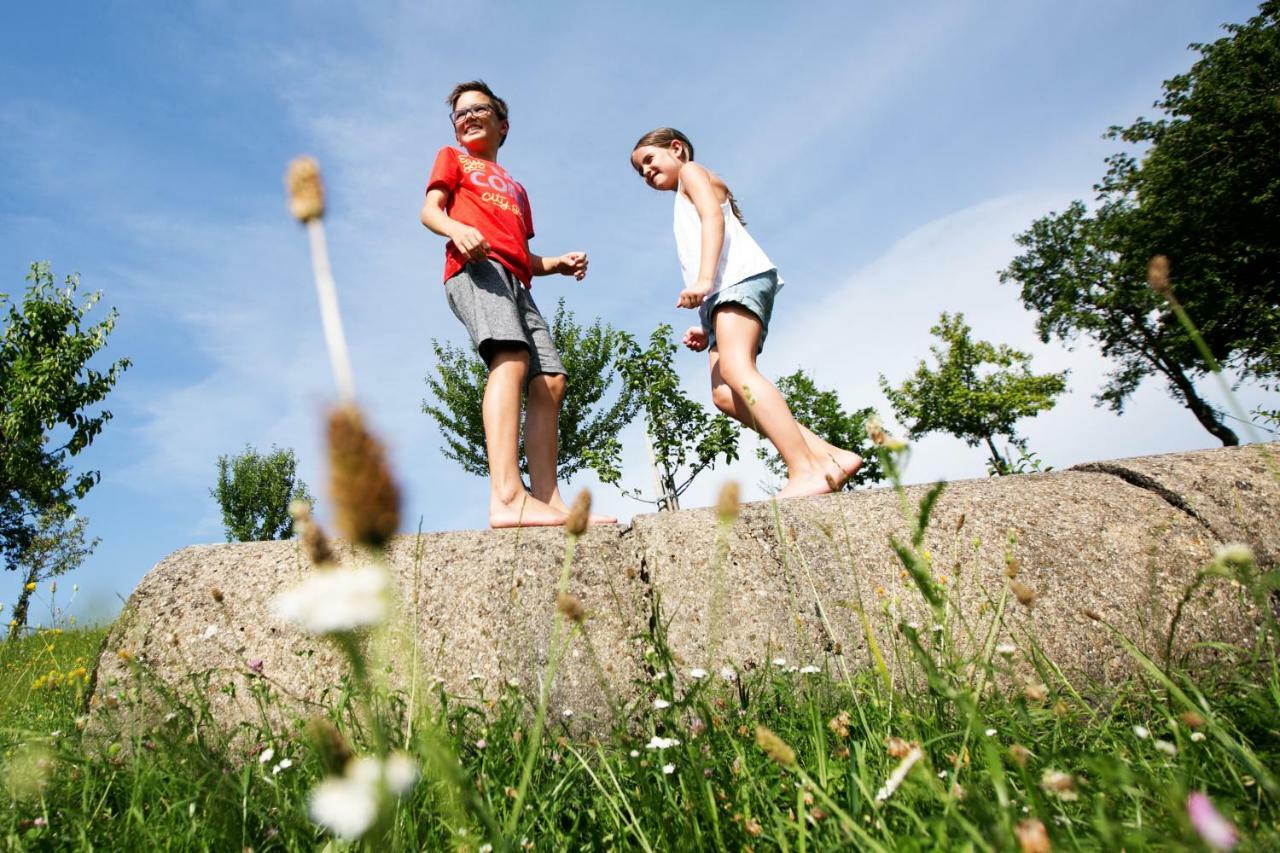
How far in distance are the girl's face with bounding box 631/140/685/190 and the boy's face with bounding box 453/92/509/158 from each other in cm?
89

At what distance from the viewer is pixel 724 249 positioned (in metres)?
3.81

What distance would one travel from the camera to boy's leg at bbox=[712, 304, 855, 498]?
10.7 feet

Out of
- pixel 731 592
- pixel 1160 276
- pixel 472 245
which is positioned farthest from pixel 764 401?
pixel 1160 276

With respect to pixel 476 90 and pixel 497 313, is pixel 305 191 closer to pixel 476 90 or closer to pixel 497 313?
pixel 497 313

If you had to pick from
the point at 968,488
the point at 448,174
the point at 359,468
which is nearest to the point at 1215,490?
the point at 968,488

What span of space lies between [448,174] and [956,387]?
116 ft

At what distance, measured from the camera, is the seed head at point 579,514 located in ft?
2.75

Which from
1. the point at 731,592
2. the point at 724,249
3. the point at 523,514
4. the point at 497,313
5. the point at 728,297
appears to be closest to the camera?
the point at 731,592

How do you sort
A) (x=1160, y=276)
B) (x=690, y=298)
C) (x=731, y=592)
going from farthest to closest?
1. (x=690, y=298)
2. (x=731, y=592)
3. (x=1160, y=276)

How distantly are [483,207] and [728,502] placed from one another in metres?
3.37

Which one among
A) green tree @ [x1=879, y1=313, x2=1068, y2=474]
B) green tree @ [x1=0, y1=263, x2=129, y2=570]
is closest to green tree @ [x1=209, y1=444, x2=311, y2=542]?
green tree @ [x1=0, y1=263, x2=129, y2=570]

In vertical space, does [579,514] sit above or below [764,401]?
below

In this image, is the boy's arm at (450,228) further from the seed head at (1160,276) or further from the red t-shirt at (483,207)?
the seed head at (1160,276)

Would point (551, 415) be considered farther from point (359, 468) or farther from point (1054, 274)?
point (1054, 274)
